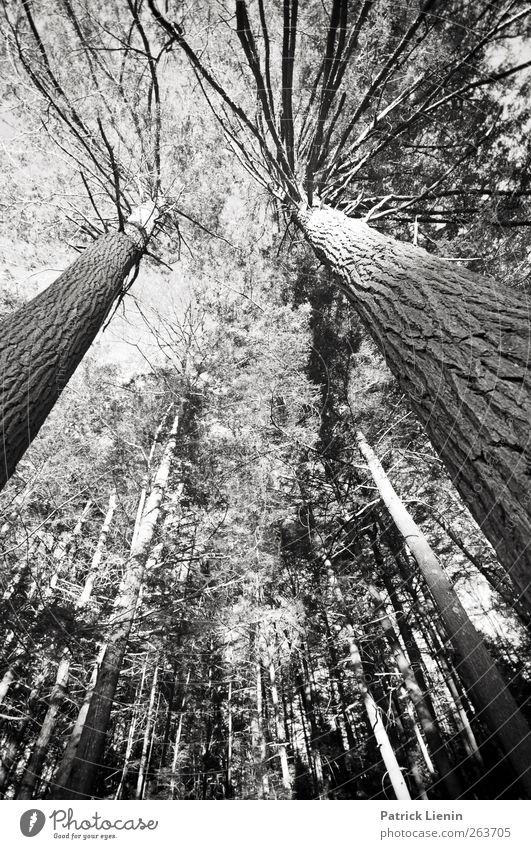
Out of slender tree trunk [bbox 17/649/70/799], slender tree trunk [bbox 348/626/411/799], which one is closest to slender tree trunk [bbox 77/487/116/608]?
slender tree trunk [bbox 17/649/70/799]

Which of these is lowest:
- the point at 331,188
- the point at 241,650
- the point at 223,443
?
the point at 241,650

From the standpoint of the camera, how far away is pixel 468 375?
120cm

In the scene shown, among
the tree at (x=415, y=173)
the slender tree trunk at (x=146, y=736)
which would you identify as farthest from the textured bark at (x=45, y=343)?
the slender tree trunk at (x=146, y=736)

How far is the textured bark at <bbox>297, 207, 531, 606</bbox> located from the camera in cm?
95

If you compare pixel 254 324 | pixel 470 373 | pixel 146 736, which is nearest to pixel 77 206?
pixel 254 324

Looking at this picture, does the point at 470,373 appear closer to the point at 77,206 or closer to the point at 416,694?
the point at 77,206

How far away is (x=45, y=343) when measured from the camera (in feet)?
6.33

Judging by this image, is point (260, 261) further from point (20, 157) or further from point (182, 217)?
point (20, 157)

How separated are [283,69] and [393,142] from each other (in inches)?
61.3

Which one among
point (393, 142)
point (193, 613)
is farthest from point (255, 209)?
point (193, 613)

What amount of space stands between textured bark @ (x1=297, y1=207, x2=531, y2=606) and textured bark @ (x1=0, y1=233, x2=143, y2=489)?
177 centimetres

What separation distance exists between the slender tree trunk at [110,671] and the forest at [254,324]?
0.10 ft

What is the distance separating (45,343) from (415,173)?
476 cm
